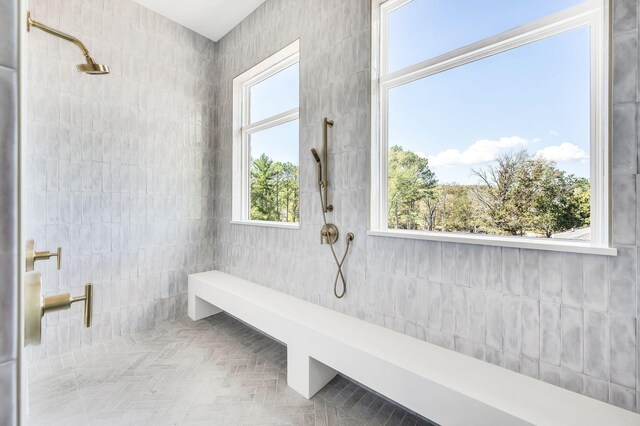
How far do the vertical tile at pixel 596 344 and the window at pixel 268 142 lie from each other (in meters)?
2.12

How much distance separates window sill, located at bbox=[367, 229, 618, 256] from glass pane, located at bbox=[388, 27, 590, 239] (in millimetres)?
84

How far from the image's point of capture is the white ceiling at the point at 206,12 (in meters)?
3.01

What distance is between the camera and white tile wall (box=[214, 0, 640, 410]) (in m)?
1.28

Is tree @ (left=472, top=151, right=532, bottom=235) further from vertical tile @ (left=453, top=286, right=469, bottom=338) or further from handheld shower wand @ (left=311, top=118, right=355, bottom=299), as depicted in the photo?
handheld shower wand @ (left=311, top=118, right=355, bottom=299)

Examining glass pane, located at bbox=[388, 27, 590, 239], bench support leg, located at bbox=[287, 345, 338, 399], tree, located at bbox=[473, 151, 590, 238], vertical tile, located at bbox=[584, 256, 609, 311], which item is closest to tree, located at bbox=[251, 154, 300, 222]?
glass pane, located at bbox=[388, 27, 590, 239]

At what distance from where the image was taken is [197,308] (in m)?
3.31

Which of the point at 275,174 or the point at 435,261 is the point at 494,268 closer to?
the point at 435,261

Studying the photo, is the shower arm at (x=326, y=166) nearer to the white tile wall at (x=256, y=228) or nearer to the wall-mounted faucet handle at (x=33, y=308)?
the white tile wall at (x=256, y=228)

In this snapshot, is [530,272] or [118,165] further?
[118,165]

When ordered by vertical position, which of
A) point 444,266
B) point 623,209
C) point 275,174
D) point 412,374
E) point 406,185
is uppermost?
point 275,174

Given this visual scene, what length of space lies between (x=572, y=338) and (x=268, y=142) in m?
2.95

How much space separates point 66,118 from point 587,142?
3.83 m

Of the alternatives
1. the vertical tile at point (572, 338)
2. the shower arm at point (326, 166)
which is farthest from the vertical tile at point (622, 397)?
the shower arm at point (326, 166)

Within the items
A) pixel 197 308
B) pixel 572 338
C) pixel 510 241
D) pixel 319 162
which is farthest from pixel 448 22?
pixel 197 308
